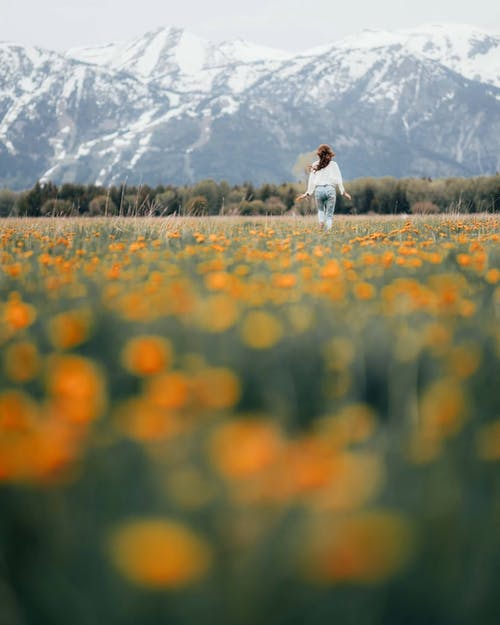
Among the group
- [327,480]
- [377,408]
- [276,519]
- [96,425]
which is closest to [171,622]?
[276,519]

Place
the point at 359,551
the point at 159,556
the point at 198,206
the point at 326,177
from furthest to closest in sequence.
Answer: the point at 198,206 → the point at 326,177 → the point at 359,551 → the point at 159,556

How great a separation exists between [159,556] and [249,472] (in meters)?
0.21

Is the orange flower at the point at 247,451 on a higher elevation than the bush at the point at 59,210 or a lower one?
lower

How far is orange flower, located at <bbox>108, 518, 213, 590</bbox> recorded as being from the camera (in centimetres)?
72

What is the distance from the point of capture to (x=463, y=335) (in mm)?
2838

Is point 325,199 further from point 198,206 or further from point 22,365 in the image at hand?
point 22,365

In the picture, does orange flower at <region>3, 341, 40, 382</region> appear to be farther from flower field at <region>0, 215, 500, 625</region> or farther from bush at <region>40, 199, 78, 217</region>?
bush at <region>40, 199, 78, 217</region>

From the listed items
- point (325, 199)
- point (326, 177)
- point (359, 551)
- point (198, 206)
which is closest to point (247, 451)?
point (359, 551)

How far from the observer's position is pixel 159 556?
735mm

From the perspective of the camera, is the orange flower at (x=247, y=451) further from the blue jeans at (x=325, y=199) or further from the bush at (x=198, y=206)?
the blue jeans at (x=325, y=199)

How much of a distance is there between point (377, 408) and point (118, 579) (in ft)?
4.39

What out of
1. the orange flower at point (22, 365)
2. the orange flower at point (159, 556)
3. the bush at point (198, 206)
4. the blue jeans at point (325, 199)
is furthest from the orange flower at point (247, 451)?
the blue jeans at point (325, 199)

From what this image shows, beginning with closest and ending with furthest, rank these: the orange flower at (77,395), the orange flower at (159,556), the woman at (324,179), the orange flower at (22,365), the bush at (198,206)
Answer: the orange flower at (159,556)
the orange flower at (77,395)
the orange flower at (22,365)
the woman at (324,179)
the bush at (198,206)

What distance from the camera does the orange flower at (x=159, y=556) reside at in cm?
72
